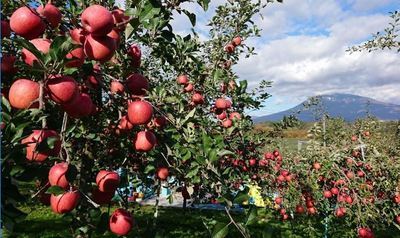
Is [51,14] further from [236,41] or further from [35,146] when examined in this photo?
[236,41]

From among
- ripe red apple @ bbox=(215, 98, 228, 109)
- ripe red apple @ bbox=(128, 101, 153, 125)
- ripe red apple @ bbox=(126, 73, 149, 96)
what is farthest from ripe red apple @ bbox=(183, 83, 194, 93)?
ripe red apple @ bbox=(128, 101, 153, 125)

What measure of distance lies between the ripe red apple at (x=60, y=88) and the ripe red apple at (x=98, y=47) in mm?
131

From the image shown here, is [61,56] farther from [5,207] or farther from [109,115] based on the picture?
[109,115]

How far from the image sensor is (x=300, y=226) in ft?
32.7

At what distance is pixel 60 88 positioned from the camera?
4.08 ft

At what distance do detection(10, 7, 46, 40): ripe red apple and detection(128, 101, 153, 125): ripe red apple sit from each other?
48 cm

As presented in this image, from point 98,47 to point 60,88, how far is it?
7.7 inches

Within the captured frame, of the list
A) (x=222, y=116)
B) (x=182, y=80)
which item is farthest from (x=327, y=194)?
(x=182, y=80)

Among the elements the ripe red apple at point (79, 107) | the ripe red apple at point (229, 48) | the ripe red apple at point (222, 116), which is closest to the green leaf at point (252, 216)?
the ripe red apple at point (79, 107)

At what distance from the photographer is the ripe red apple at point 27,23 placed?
136cm

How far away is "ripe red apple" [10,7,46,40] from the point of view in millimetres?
1364

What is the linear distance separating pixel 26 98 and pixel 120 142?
139cm

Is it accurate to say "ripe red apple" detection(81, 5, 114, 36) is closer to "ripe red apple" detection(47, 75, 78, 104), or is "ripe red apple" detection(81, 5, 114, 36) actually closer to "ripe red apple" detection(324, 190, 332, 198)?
"ripe red apple" detection(47, 75, 78, 104)

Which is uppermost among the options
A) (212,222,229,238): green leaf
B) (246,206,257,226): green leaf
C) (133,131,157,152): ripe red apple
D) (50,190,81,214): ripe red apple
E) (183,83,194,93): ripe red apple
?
(183,83,194,93): ripe red apple
